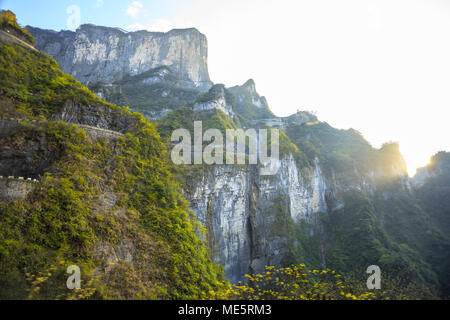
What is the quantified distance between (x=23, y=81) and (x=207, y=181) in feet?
66.6

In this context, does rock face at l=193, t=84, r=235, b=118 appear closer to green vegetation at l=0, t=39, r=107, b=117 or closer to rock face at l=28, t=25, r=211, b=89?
rock face at l=28, t=25, r=211, b=89

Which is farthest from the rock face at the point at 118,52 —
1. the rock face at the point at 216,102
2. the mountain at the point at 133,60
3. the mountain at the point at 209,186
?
the rock face at the point at 216,102

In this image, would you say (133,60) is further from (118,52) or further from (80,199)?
(80,199)

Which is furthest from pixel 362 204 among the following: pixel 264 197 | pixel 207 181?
pixel 207 181

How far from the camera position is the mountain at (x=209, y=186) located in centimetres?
1268

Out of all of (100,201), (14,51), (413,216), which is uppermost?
(14,51)

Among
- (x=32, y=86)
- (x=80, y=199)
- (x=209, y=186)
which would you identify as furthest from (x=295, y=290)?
(x=209, y=186)

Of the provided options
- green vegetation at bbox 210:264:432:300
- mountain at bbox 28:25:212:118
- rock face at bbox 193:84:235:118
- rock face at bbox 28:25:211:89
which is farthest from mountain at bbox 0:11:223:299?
rock face at bbox 28:25:211:89

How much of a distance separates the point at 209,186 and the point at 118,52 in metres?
58.9

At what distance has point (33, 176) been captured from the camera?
1225 centimetres

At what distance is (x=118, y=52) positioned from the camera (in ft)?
220

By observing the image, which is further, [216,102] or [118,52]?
[118,52]

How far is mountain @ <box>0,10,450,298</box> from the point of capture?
A: 12.7m
